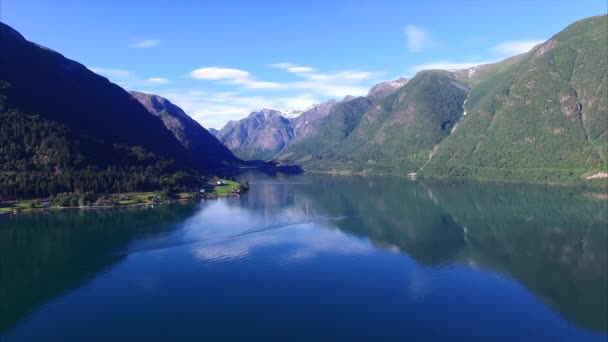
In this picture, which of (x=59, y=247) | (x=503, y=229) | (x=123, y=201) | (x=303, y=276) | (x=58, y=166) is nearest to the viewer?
(x=303, y=276)

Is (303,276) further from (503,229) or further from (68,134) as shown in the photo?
(68,134)

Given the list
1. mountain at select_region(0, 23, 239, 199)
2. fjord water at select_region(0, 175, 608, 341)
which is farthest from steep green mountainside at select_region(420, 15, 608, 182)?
mountain at select_region(0, 23, 239, 199)

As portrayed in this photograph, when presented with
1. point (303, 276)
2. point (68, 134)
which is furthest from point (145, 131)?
point (303, 276)

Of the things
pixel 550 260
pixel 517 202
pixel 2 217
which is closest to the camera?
pixel 550 260

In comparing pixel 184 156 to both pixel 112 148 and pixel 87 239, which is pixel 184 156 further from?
pixel 87 239

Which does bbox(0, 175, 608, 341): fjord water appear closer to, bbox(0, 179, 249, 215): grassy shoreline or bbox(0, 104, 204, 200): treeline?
bbox(0, 179, 249, 215): grassy shoreline

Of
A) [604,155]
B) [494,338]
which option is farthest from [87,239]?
[604,155]
